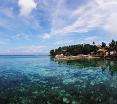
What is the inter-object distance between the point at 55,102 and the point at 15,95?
791cm

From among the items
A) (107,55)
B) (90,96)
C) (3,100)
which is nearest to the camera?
(3,100)

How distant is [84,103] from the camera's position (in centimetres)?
3111

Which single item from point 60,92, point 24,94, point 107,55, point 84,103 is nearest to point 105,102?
point 84,103

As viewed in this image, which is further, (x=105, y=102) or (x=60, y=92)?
(x=60, y=92)

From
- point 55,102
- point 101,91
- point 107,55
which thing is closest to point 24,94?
point 55,102

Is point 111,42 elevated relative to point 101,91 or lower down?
elevated

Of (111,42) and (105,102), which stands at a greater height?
(111,42)

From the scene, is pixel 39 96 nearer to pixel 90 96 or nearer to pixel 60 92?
pixel 60 92

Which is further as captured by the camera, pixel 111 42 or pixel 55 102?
pixel 111 42

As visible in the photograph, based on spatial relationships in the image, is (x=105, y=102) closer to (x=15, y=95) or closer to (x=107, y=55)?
(x=15, y=95)

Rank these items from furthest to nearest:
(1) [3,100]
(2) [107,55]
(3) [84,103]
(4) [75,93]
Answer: (2) [107,55] → (4) [75,93] → (1) [3,100] → (3) [84,103]

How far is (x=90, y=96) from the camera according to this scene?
117 ft

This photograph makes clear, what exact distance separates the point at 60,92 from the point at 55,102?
23.1ft

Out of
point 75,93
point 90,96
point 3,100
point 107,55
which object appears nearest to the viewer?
point 3,100
